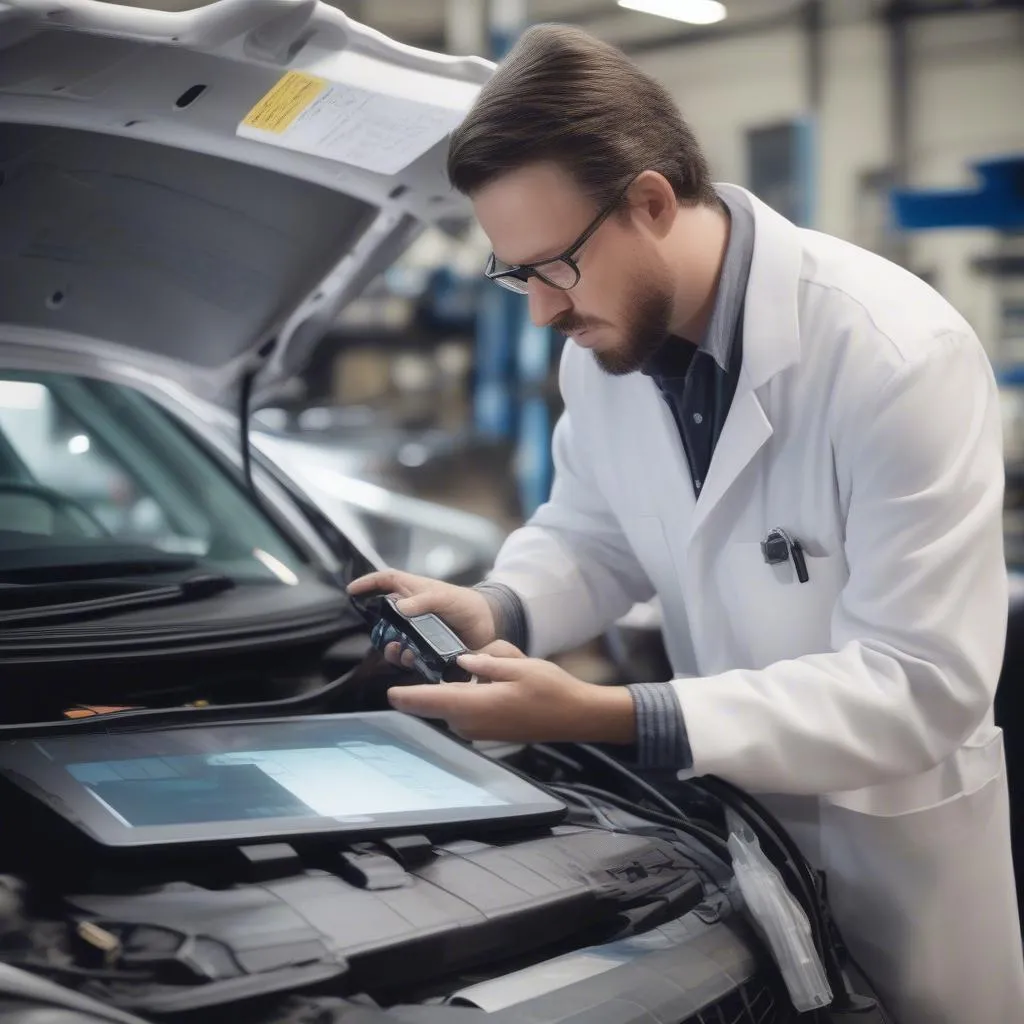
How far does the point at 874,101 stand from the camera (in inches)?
328

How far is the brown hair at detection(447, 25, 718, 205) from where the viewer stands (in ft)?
4.00

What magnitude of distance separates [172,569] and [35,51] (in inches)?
25.9

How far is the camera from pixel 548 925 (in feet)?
3.42

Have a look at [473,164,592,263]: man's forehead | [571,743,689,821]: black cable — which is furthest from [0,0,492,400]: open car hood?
[571,743,689,821]: black cable

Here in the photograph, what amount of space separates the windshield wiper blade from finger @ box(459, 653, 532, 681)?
1.48ft

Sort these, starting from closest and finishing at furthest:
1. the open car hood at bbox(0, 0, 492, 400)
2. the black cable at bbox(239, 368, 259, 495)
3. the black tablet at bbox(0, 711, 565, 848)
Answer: the black tablet at bbox(0, 711, 565, 848)
the open car hood at bbox(0, 0, 492, 400)
the black cable at bbox(239, 368, 259, 495)

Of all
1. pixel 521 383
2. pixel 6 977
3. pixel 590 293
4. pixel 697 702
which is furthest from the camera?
pixel 521 383

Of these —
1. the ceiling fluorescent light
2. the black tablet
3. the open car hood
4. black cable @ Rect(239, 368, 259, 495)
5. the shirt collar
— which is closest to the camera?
the black tablet

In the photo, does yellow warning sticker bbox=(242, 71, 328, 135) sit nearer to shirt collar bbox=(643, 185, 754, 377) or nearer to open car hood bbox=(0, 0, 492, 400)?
open car hood bbox=(0, 0, 492, 400)

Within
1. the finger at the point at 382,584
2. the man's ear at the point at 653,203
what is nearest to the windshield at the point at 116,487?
the finger at the point at 382,584

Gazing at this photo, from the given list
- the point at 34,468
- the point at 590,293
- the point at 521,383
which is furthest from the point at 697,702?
the point at 521,383

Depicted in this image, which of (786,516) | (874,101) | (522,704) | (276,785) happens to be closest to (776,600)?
(786,516)

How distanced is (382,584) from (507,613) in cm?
17

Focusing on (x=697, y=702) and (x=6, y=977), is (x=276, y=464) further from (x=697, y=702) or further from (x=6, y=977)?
(x=6, y=977)
